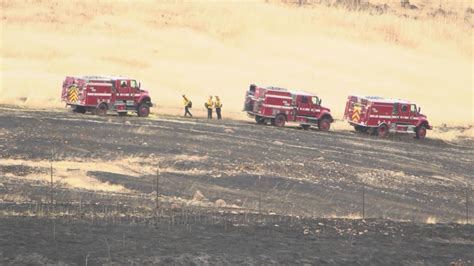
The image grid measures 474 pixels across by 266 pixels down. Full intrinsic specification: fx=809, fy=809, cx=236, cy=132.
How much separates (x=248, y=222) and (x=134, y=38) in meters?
60.4

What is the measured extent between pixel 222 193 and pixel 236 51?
56367 millimetres

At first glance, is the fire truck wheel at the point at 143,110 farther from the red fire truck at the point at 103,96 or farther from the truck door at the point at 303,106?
the truck door at the point at 303,106

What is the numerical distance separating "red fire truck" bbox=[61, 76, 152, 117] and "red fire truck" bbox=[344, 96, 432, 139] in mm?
12975

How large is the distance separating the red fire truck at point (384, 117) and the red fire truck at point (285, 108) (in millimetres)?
1888

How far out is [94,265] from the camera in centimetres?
1703

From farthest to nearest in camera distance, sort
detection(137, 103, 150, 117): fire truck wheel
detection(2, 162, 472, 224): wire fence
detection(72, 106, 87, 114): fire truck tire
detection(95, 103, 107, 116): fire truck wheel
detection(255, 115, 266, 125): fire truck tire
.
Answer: detection(255, 115, 266, 125): fire truck tire → detection(137, 103, 150, 117): fire truck wheel → detection(72, 106, 87, 114): fire truck tire → detection(95, 103, 107, 116): fire truck wheel → detection(2, 162, 472, 224): wire fence

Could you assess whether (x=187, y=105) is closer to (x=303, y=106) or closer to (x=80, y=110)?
(x=80, y=110)

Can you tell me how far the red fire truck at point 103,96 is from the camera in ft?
154

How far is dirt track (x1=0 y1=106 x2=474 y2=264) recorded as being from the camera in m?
19.5

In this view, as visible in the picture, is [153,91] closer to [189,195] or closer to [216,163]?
[216,163]

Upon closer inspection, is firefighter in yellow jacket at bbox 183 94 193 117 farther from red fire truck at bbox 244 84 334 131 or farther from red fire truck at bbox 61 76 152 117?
red fire truck at bbox 244 84 334 131

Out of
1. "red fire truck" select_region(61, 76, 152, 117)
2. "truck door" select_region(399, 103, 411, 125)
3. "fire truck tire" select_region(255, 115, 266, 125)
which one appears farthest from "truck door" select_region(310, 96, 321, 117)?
"red fire truck" select_region(61, 76, 152, 117)

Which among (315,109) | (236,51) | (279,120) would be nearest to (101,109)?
(279,120)

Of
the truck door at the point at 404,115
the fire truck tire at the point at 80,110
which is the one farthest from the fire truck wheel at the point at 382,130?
the fire truck tire at the point at 80,110
